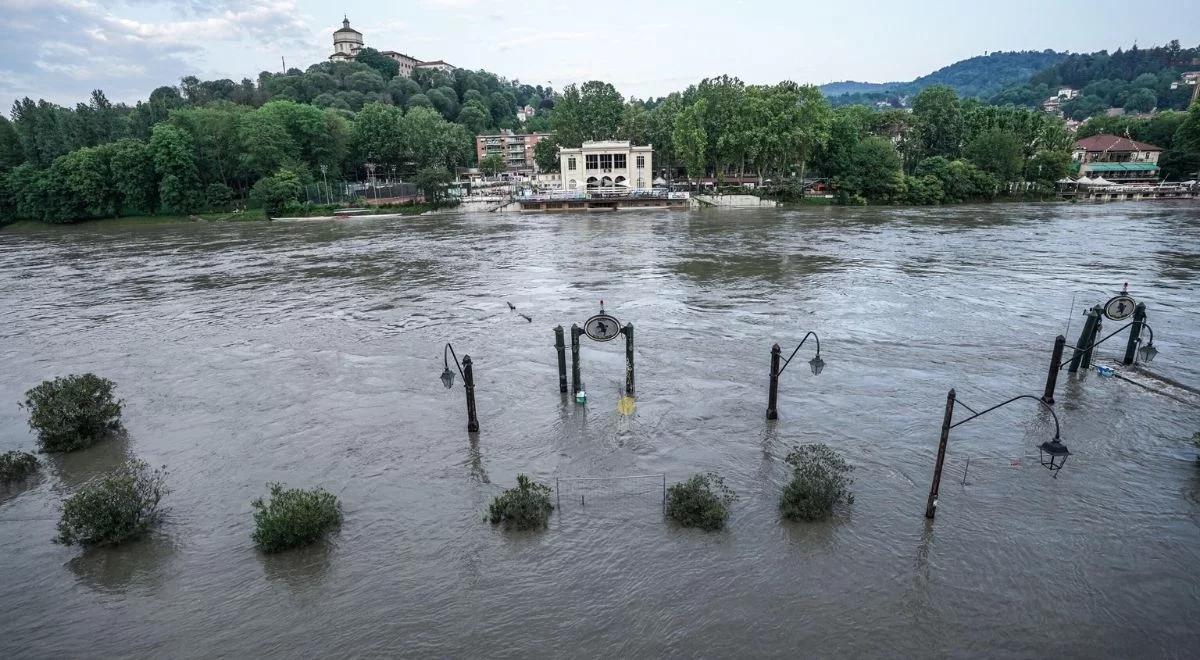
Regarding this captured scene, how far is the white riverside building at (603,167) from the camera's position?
87.7 metres

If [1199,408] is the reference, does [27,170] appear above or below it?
above

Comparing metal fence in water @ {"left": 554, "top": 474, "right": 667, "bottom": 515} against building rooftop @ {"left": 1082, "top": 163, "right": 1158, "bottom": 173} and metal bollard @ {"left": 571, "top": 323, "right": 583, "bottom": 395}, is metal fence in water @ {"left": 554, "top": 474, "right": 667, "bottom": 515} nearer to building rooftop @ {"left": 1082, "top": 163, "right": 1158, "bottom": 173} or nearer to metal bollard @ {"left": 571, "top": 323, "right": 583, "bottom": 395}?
metal bollard @ {"left": 571, "top": 323, "right": 583, "bottom": 395}

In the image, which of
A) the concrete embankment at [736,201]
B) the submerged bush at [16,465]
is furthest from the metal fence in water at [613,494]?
the concrete embankment at [736,201]

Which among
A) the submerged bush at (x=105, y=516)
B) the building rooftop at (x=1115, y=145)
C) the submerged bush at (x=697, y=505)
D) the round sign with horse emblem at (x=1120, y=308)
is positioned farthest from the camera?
the building rooftop at (x=1115, y=145)

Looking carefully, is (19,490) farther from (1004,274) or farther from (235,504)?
(1004,274)

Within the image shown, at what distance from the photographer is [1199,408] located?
17.7 meters

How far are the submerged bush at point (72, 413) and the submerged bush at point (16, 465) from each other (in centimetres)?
85

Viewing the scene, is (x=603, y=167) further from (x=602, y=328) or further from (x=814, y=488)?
(x=814, y=488)

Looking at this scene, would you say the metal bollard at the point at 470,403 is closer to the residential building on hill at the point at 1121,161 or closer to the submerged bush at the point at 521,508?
the submerged bush at the point at 521,508

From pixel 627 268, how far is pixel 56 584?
33214 millimetres

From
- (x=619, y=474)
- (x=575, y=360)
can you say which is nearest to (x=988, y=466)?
(x=619, y=474)

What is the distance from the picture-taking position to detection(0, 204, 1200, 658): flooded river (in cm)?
1051

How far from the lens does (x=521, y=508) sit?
13.0 metres

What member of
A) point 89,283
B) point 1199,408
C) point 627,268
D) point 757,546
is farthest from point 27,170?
point 1199,408
